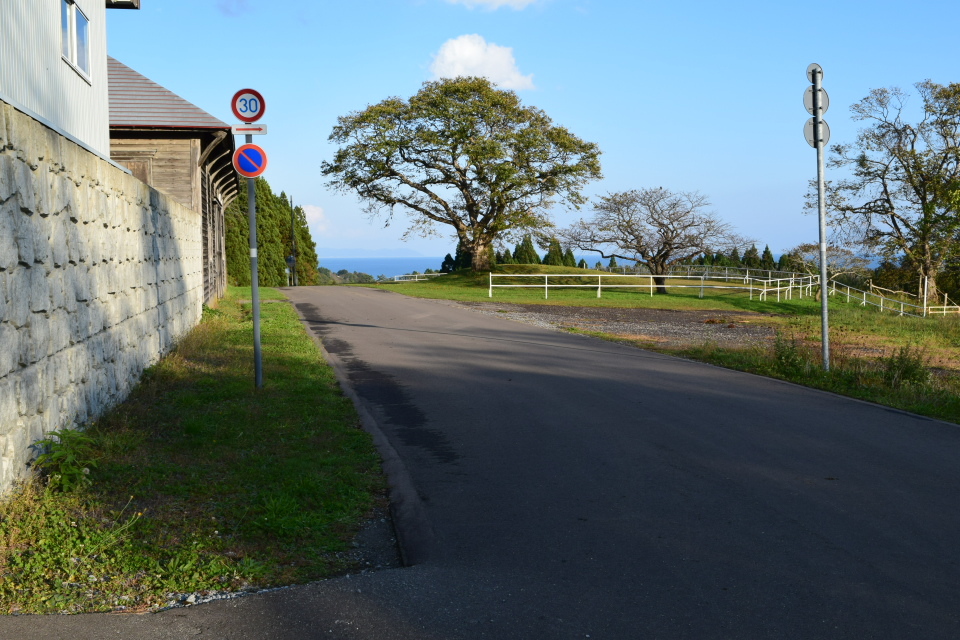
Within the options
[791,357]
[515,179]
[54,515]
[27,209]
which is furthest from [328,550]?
[515,179]

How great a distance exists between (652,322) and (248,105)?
16538 millimetres

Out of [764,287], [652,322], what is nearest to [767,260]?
[764,287]

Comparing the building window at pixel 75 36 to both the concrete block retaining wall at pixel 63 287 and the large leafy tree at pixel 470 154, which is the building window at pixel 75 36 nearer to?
the concrete block retaining wall at pixel 63 287

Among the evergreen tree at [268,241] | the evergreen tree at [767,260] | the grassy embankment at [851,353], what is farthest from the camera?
the evergreen tree at [767,260]

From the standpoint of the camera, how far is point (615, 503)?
5656 mm

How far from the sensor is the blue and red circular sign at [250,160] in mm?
9734

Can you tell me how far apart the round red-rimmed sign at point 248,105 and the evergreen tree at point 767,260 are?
67654mm

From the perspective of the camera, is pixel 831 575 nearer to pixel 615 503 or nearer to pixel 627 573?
pixel 627 573

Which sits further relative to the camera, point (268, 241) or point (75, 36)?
point (268, 241)

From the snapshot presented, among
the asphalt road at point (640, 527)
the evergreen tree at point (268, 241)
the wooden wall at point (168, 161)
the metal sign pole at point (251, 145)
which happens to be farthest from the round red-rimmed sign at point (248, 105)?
the evergreen tree at point (268, 241)

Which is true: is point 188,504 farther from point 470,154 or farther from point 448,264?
point 448,264

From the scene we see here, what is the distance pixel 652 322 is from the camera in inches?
948

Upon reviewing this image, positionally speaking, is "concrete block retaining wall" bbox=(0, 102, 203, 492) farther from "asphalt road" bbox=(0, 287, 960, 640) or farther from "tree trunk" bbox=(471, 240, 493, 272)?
"tree trunk" bbox=(471, 240, 493, 272)

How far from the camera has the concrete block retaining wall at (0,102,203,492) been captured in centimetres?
523
